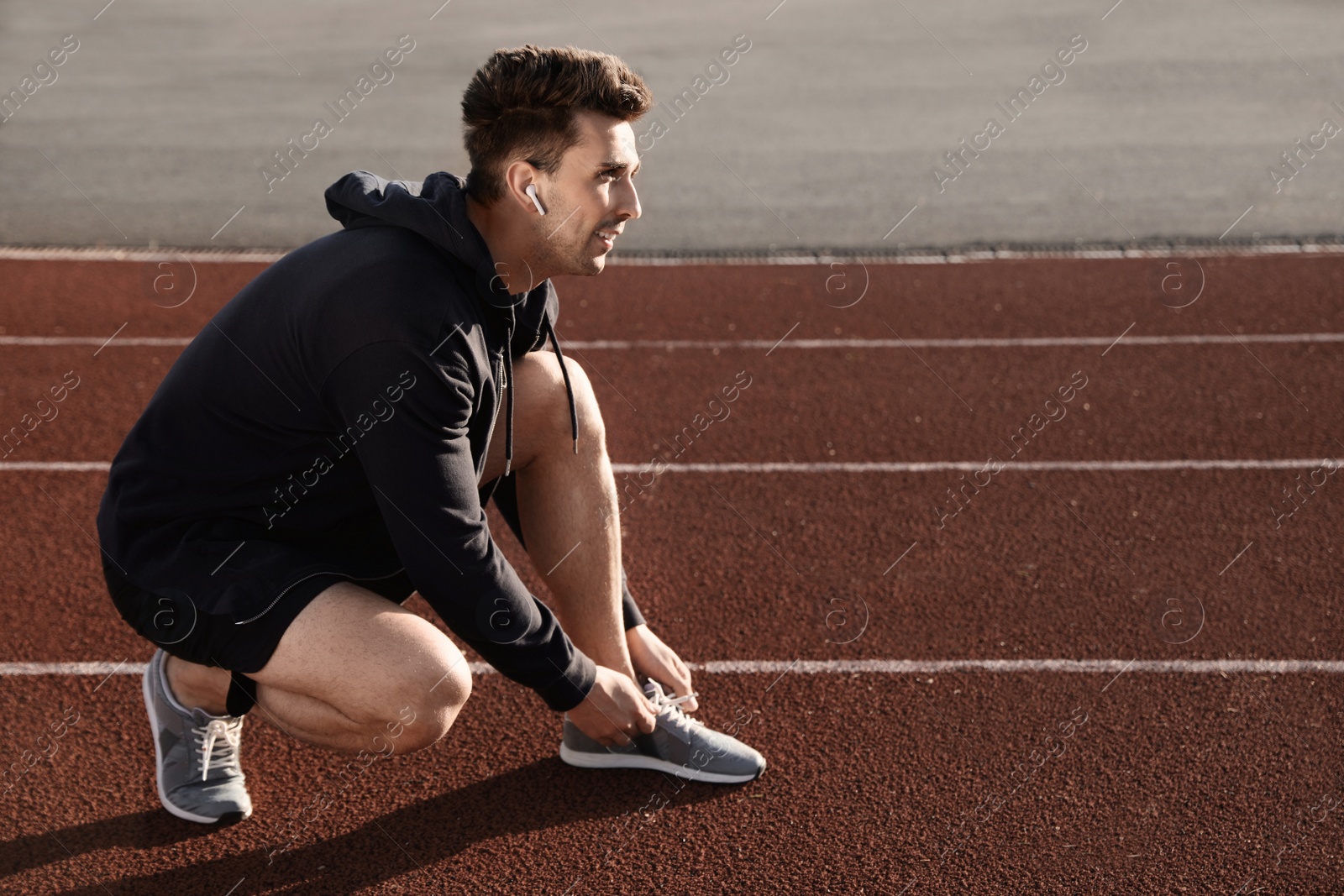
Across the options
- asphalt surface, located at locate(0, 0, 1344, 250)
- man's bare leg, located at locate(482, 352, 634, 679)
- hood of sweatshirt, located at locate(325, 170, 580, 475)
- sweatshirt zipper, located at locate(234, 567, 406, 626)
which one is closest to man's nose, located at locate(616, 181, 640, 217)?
hood of sweatshirt, located at locate(325, 170, 580, 475)

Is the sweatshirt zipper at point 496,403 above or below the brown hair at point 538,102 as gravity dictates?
below

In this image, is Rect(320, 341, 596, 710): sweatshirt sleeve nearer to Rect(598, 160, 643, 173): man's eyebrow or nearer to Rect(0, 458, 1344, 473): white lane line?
Rect(598, 160, 643, 173): man's eyebrow

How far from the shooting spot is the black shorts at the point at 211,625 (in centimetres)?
245

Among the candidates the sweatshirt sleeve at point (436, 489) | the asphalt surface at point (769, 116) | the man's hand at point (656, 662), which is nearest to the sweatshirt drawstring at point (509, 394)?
the sweatshirt sleeve at point (436, 489)

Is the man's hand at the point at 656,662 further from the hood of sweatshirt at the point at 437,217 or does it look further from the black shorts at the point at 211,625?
the black shorts at the point at 211,625

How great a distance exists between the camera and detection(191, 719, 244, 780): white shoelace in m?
2.83

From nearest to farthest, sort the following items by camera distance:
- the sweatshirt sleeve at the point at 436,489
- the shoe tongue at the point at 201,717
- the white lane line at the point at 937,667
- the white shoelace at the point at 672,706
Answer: the sweatshirt sleeve at the point at 436,489 → the shoe tongue at the point at 201,717 → the white shoelace at the point at 672,706 → the white lane line at the point at 937,667

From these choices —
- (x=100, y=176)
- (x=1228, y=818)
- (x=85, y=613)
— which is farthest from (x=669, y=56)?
(x=1228, y=818)

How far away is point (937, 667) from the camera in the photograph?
3.47 meters

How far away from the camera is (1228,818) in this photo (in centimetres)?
285

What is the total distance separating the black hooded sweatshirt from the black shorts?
0.02 metres

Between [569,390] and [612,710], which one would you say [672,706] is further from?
[569,390]

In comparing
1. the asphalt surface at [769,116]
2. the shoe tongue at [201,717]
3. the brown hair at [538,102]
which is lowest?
the asphalt surface at [769,116]

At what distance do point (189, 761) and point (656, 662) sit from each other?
1133 mm
